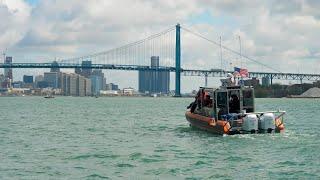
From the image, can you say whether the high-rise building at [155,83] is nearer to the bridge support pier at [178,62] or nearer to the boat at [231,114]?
the bridge support pier at [178,62]

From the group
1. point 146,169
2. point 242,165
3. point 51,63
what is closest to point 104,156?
point 146,169

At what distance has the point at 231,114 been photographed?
28016 millimetres

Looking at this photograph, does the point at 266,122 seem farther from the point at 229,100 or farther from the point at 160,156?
the point at 160,156

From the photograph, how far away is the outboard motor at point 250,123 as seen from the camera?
2702 cm

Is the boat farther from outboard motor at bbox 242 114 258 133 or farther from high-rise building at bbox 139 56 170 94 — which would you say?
high-rise building at bbox 139 56 170 94

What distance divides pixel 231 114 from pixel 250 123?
1.22 m

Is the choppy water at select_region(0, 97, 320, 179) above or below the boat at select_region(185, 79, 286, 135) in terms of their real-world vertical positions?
below

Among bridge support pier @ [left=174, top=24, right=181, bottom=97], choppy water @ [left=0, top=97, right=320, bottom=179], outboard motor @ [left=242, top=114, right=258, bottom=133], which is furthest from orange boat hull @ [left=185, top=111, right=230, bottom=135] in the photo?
bridge support pier @ [left=174, top=24, right=181, bottom=97]

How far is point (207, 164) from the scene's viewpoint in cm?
1983

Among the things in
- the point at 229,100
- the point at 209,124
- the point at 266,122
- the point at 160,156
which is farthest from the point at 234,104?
the point at 160,156

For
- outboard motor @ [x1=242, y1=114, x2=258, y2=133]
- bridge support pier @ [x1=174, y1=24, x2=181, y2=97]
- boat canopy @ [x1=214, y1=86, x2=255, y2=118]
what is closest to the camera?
outboard motor @ [x1=242, y1=114, x2=258, y2=133]

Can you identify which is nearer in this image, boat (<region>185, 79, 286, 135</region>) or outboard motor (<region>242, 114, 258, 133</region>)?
outboard motor (<region>242, 114, 258, 133</region>)

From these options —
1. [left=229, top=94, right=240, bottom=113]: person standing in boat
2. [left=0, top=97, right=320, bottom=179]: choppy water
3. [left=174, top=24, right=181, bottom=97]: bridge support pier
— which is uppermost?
[left=174, top=24, right=181, bottom=97]: bridge support pier

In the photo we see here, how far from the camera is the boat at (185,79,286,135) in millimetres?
27453
